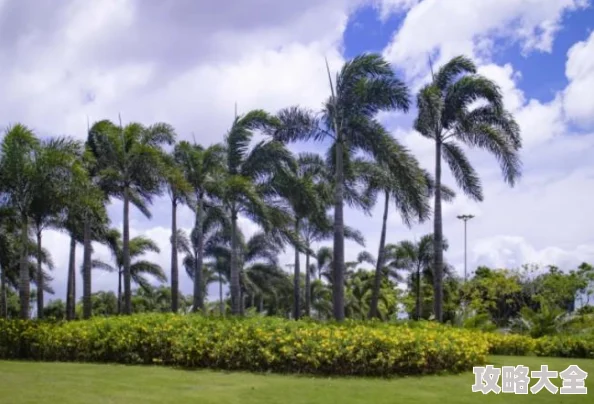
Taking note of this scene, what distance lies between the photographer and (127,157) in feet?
72.6

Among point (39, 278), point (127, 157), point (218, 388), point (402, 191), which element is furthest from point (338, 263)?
point (39, 278)

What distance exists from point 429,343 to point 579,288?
98.1 feet

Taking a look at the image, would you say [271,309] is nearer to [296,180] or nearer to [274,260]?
[274,260]

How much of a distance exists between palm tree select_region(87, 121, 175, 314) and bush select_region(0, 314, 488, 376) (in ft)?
28.7

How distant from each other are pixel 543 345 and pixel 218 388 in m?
10.6

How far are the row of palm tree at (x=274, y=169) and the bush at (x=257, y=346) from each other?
4016 mm

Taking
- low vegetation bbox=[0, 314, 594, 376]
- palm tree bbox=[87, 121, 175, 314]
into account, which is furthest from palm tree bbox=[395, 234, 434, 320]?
low vegetation bbox=[0, 314, 594, 376]

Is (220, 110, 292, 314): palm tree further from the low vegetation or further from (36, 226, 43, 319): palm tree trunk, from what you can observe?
(36, 226, 43, 319): palm tree trunk

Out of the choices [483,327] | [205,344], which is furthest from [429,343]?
[483,327]

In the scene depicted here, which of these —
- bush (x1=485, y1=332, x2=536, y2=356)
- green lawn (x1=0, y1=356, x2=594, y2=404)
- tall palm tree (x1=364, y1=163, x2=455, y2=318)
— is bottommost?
bush (x1=485, y1=332, x2=536, y2=356)

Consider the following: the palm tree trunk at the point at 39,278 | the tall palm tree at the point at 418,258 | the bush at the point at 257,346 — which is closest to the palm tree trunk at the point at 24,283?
the bush at the point at 257,346

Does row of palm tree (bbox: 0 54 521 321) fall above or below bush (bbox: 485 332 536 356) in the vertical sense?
above

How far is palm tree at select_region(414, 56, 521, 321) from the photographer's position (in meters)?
19.6

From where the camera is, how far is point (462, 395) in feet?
30.2
